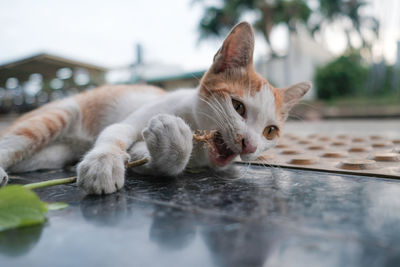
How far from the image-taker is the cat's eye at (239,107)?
52.4 inches

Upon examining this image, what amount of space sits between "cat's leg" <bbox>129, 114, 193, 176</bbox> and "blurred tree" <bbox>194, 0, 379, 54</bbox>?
48.0ft

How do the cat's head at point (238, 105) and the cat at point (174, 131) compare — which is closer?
the cat at point (174, 131)

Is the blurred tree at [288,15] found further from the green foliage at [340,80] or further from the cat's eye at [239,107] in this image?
the cat's eye at [239,107]

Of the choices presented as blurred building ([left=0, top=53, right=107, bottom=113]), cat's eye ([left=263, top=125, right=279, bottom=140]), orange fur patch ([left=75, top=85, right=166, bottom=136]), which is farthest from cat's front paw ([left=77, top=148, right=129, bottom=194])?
blurred building ([left=0, top=53, right=107, bottom=113])

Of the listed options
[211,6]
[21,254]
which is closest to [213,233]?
[21,254]

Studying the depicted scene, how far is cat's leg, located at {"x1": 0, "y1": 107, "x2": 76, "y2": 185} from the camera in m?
1.33

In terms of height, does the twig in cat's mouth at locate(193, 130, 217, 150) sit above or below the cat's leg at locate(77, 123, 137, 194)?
above

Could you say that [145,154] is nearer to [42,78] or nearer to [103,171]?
[103,171]

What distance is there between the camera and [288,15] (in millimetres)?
14898

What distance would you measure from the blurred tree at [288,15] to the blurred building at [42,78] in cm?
969

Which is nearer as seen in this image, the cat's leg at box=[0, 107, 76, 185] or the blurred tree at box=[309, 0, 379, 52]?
the cat's leg at box=[0, 107, 76, 185]

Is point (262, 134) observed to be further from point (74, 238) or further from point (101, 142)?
point (74, 238)

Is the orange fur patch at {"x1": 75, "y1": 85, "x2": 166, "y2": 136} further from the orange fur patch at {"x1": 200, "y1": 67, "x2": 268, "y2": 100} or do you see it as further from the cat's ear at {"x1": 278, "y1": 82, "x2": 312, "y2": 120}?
the cat's ear at {"x1": 278, "y1": 82, "x2": 312, "y2": 120}

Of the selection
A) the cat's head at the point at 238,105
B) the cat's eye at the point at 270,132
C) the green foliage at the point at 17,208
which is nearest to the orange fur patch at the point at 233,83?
the cat's head at the point at 238,105
